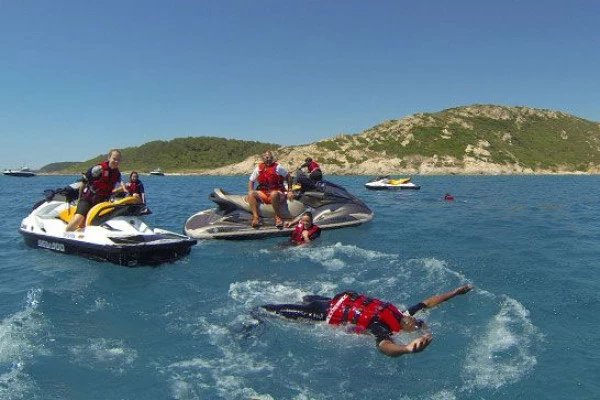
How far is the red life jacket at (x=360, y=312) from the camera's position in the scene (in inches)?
251

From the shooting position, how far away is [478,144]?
357ft

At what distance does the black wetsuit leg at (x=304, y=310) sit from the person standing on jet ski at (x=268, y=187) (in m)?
7.00

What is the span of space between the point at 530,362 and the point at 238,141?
179 metres

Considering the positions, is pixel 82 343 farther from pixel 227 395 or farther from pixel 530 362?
pixel 530 362

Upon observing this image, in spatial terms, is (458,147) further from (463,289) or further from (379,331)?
(379,331)

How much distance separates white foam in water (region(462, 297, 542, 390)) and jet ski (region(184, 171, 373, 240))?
7846mm

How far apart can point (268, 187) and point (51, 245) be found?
19.9ft

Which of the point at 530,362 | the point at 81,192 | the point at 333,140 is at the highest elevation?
the point at 333,140

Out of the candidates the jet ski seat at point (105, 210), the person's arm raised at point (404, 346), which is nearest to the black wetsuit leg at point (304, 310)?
the person's arm raised at point (404, 346)

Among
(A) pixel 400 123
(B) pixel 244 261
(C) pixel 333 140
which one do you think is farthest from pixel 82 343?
(A) pixel 400 123

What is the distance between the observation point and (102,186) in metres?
11.4

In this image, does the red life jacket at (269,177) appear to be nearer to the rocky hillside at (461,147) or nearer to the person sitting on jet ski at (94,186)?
the person sitting on jet ski at (94,186)

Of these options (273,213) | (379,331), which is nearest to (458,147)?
(273,213)

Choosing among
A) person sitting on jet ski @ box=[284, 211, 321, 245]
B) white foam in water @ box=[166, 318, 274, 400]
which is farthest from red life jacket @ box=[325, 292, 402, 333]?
person sitting on jet ski @ box=[284, 211, 321, 245]
